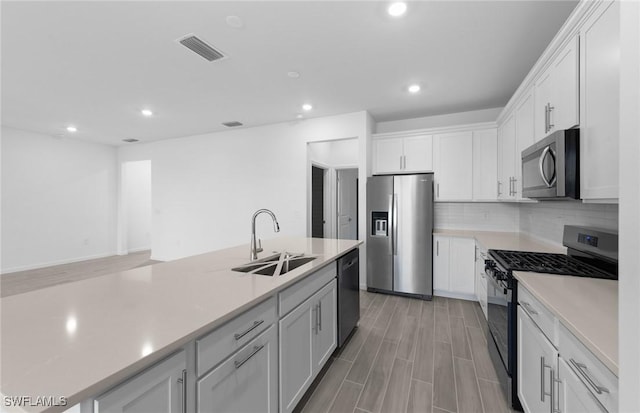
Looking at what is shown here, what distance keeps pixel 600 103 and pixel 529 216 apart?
246 cm

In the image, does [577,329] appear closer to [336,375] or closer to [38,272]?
[336,375]

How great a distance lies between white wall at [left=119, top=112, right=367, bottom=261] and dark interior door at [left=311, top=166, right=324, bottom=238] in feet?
1.38

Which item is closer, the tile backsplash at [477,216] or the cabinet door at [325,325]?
the cabinet door at [325,325]

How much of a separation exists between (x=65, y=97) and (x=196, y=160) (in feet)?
7.31

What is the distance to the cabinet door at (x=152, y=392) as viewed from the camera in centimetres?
70

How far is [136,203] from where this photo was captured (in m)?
7.20

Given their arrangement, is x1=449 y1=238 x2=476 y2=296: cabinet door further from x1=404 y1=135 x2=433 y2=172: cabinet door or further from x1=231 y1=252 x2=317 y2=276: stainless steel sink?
x1=231 y1=252 x2=317 y2=276: stainless steel sink

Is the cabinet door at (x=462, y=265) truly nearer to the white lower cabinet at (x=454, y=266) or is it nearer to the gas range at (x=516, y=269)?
the white lower cabinet at (x=454, y=266)

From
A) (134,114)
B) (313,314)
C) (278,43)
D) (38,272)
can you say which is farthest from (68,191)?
(313,314)

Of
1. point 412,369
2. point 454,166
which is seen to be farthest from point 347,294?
point 454,166

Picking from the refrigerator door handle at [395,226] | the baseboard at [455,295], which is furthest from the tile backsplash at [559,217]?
the refrigerator door handle at [395,226]

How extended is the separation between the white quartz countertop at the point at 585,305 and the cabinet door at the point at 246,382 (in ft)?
4.32

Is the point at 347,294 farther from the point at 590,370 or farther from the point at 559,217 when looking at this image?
the point at 559,217

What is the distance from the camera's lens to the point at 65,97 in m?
3.54
